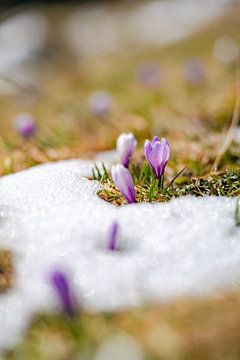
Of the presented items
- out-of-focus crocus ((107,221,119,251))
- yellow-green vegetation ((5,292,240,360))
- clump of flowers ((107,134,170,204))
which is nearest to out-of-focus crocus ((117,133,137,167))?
clump of flowers ((107,134,170,204))

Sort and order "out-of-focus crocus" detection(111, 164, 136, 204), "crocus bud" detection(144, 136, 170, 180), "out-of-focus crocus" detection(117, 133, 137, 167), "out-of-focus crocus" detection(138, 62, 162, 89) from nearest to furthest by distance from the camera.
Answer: "out-of-focus crocus" detection(111, 164, 136, 204) → "crocus bud" detection(144, 136, 170, 180) → "out-of-focus crocus" detection(117, 133, 137, 167) → "out-of-focus crocus" detection(138, 62, 162, 89)

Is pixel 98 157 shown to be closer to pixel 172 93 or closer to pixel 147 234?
pixel 147 234

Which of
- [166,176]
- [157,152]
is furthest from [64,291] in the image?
[166,176]

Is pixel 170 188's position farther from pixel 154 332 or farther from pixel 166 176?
pixel 154 332

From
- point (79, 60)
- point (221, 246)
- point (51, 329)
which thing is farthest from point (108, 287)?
point (79, 60)

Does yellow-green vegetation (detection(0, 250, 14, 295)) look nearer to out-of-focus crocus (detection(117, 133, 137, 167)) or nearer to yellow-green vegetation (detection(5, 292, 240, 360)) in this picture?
yellow-green vegetation (detection(5, 292, 240, 360))

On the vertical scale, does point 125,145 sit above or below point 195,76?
above
